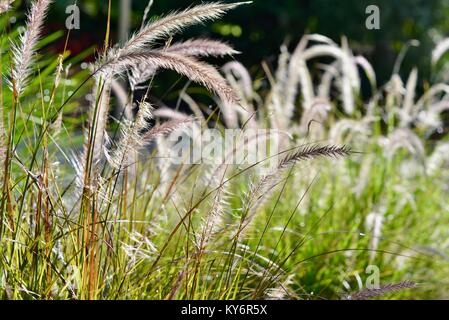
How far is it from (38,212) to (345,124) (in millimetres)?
2083

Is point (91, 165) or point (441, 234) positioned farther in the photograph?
point (441, 234)

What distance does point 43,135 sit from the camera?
204 centimetres

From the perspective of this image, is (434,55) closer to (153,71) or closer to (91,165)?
(153,71)

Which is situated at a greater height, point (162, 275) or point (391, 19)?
point (391, 19)

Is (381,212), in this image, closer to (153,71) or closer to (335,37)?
(153,71)

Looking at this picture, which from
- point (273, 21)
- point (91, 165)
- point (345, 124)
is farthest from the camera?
point (273, 21)

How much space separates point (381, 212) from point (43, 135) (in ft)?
7.30

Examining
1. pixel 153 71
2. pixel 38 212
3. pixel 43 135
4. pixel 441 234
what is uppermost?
pixel 153 71

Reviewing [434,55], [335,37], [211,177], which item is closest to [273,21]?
[335,37]
